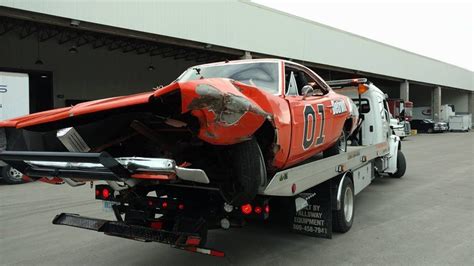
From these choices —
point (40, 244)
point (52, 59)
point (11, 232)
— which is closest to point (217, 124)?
point (40, 244)

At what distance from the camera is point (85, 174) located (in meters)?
3.47

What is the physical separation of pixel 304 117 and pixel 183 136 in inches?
52.5

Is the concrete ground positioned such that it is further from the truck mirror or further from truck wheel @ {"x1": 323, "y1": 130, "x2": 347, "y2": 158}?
the truck mirror

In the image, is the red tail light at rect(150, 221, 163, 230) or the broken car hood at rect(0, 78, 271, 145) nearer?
the broken car hood at rect(0, 78, 271, 145)

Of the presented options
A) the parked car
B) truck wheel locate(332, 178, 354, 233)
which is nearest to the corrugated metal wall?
the parked car

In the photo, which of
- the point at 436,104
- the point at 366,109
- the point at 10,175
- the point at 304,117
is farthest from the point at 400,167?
the point at 436,104


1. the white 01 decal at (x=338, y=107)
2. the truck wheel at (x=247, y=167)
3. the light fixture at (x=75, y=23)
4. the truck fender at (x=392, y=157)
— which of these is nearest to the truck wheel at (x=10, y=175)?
the light fixture at (x=75, y=23)

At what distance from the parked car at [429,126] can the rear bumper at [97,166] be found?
147ft

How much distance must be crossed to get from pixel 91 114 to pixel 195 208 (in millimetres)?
1482

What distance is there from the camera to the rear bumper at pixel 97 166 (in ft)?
10.4

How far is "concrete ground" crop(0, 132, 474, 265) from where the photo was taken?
4.69m

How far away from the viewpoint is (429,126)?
43.1 metres

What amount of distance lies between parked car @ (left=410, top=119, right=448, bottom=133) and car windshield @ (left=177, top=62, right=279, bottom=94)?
141ft

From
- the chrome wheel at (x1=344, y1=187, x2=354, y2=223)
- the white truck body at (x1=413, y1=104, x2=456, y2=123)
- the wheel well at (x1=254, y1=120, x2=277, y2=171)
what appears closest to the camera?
the wheel well at (x1=254, y1=120, x2=277, y2=171)
